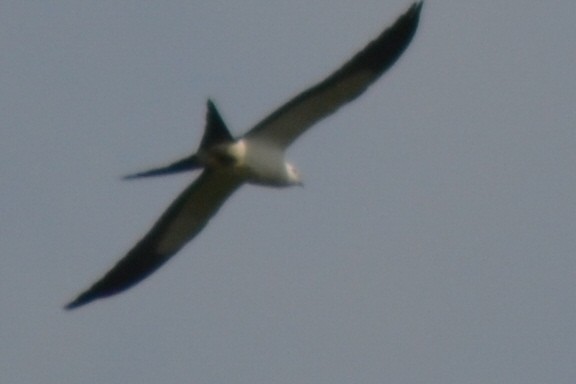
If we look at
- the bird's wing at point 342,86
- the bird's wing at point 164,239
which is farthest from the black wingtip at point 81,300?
the bird's wing at point 342,86

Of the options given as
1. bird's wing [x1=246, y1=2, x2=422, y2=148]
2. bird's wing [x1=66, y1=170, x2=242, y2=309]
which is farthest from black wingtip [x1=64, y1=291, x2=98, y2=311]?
bird's wing [x1=246, y1=2, x2=422, y2=148]

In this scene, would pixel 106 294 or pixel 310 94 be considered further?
pixel 106 294

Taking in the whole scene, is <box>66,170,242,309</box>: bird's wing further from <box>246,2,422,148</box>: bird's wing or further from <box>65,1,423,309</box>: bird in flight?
<box>246,2,422,148</box>: bird's wing

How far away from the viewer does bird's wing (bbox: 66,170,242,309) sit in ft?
81.3

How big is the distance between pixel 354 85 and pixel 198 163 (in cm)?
191

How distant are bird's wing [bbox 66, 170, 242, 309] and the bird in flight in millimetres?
11

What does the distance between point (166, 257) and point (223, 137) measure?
121 inches

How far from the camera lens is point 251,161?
23719mm

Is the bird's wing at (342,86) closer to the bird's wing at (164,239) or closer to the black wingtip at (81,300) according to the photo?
the bird's wing at (164,239)

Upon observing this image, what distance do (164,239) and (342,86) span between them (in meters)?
2.97

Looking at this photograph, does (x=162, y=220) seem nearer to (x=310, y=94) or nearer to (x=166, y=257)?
(x=166, y=257)

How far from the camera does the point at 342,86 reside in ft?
77.9

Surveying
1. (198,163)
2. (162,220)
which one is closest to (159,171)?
(198,163)

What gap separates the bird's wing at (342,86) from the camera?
77.5 ft
